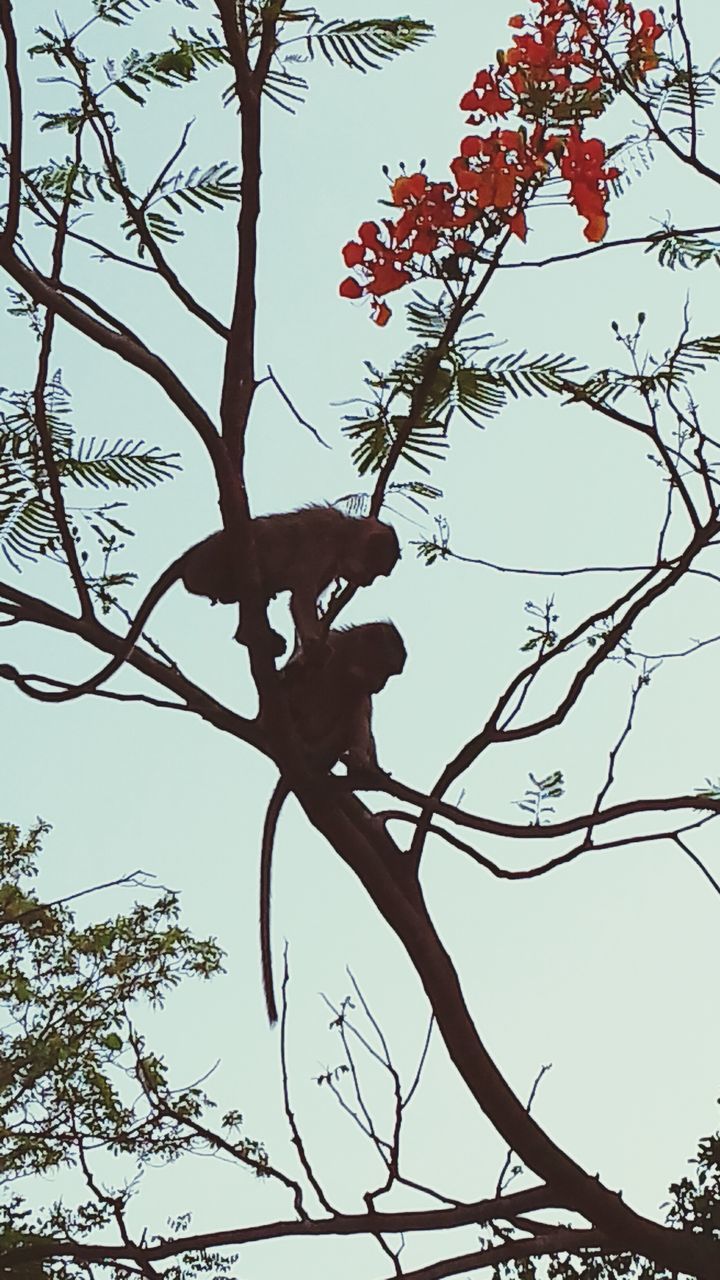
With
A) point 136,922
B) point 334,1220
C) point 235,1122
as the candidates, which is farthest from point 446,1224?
point 136,922

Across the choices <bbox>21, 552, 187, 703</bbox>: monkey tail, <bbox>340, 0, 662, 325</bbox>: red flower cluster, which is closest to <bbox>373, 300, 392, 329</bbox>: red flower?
<bbox>340, 0, 662, 325</bbox>: red flower cluster

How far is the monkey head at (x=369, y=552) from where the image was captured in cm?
448

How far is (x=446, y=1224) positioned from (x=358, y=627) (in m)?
1.81

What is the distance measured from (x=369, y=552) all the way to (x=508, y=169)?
6.38 ft

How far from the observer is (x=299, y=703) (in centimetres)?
396

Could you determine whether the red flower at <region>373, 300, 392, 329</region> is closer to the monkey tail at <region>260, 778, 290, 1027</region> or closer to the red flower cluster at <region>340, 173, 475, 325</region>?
the red flower cluster at <region>340, 173, 475, 325</region>

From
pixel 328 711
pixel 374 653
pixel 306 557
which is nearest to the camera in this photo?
pixel 328 711

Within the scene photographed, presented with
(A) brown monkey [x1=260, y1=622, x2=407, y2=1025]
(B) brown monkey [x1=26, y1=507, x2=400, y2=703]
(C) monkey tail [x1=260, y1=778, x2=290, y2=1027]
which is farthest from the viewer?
(B) brown monkey [x1=26, y1=507, x2=400, y2=703]

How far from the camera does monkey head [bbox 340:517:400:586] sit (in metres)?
4.48

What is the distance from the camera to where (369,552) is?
4.49 metres

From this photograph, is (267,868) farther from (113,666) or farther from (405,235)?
(405,235)

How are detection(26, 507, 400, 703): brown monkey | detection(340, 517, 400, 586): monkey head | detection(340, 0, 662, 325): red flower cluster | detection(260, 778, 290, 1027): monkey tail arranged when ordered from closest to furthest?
detection(340, 0, 662, 325): red flower cluster → detection(260, 778, 290, 1027): monkey tail → detection(26, 507, 400, 703): brown monkey → detection(340, 517, 400, 586): monkey head

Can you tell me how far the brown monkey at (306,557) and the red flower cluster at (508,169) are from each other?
141cm

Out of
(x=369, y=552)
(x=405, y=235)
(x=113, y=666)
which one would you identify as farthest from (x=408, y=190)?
(x=369, y=552)
